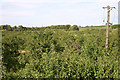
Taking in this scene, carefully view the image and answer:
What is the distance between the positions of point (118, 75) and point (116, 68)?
0.25m

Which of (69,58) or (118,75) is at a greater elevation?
(69,58)

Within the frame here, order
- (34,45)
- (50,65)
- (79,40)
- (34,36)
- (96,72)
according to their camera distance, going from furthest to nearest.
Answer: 1. (79,40)
2. (34,36)
3. (34,45)
4. (96,72)
5. (50,65)

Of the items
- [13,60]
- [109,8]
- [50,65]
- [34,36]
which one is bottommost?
[13,60]

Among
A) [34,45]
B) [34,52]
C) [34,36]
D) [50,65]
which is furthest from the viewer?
[34,36]

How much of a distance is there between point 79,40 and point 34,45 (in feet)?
14.8

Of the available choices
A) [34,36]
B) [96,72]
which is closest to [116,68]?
[96,72]

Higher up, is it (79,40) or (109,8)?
(109,8)

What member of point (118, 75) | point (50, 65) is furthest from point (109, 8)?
point (50, 65)

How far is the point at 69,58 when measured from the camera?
5664 millimetres

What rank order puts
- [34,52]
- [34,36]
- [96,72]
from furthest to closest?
1. [34,36]
2. [34,52]
3. [96,72]

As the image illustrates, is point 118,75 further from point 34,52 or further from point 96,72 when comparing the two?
point 34,52

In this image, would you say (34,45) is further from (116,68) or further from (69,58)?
(116,68)

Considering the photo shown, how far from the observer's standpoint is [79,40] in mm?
12828

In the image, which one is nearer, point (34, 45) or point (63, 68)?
point (63, 68)
